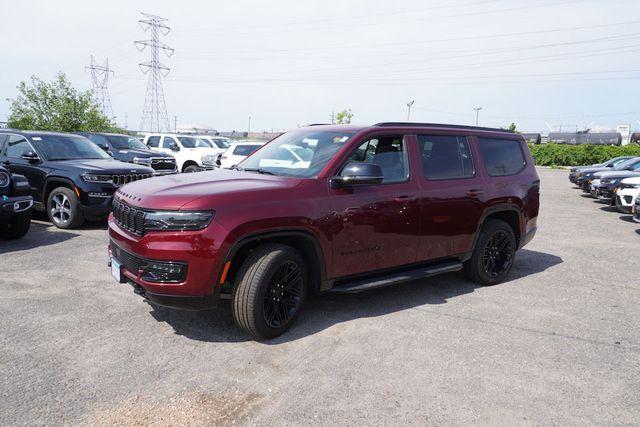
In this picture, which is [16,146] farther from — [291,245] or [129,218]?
[291,245]

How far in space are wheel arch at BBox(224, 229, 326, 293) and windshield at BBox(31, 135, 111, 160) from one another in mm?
6744

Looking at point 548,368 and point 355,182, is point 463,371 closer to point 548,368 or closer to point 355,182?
point 548,368

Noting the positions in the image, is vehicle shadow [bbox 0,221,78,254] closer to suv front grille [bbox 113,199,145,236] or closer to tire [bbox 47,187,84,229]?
tire [bbox 47,187,84,229]

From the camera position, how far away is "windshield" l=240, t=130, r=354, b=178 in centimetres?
448

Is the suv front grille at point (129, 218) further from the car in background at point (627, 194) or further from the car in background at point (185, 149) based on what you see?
the car in background at point (185, 149)

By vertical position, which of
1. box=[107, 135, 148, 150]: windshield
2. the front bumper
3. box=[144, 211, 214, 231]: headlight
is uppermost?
box=[107, 135, 148, 150]: windshield

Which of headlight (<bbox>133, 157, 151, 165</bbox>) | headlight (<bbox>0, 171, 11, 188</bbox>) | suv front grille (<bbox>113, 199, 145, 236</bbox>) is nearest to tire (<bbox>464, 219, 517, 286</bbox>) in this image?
suv front grille (<bbox>113, 199, 145, 236</bbox>)

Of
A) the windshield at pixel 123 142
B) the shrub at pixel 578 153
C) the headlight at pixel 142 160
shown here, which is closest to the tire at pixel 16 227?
the headlight at pixel 142 160

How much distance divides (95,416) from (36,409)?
1.27 ft

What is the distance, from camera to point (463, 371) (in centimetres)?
361

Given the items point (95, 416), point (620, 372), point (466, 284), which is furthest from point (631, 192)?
point (95, 416)

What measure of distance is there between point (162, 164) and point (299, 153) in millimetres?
11293

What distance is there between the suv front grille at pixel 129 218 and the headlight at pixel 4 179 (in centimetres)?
371

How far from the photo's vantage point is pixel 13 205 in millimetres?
6969
